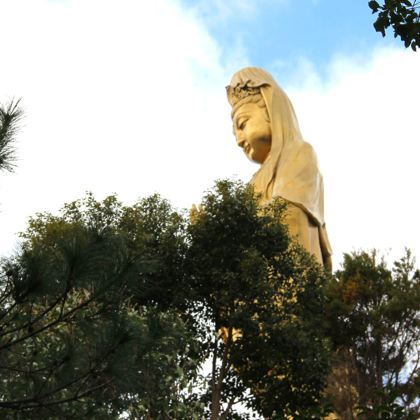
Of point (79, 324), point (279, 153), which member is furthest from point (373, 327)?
point (79, 324)

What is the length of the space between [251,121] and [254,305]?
23.1 feet

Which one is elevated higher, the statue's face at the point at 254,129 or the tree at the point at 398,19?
the statue's face at the point at 254,129

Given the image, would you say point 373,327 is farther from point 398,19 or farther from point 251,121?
point 398,19

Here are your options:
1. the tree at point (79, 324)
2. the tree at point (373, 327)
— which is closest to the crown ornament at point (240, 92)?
the tree at point (373, 327)

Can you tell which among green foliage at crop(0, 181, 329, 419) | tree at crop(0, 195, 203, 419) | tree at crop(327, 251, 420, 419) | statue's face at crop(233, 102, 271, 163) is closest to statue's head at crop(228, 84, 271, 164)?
statue's face at crop(233, 102, 271, 163)

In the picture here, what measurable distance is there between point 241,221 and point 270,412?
1.99 m

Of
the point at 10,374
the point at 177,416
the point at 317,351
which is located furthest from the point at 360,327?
the point at 10,374

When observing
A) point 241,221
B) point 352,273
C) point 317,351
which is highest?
point 352,273

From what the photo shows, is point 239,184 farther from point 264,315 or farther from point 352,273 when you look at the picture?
point 352,273

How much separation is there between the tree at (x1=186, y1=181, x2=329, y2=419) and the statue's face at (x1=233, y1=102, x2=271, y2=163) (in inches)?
230

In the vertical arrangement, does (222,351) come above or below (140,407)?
above

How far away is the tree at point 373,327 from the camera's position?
12.1m

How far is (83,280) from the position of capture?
445 centimetres

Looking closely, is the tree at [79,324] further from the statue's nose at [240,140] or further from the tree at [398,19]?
the statue's nose at [240,140]
